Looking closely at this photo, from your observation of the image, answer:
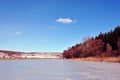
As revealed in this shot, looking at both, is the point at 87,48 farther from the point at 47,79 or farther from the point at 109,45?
the point at 47,79

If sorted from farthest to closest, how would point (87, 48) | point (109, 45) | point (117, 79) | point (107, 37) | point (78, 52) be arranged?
1. point (78, 52)
2. point (87, 48)
3. point (107, 37)
4. point (109, 45)
5. point (117, 79)

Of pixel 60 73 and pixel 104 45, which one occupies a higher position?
pixel 104 45

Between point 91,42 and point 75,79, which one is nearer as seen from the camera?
point 75,79

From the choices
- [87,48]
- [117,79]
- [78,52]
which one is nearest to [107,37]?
[87,48]

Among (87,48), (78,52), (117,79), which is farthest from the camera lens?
(78,52)

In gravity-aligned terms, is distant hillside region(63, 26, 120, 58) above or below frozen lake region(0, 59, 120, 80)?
above

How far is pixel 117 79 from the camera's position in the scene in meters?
18.9

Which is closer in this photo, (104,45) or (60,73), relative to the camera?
(60,73)

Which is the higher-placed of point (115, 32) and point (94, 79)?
point (115, 32)

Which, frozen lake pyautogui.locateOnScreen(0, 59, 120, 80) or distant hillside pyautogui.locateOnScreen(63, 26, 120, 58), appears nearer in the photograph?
frozen lake pyautogui.locateOnScreen(0, 59, 120, 80)

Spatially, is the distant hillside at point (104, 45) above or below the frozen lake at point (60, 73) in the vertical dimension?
above

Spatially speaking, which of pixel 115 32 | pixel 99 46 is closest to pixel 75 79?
pixel 115 32

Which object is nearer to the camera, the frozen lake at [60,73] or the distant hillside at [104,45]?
the frozen lake at [60,73]

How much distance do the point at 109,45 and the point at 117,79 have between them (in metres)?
71.5
